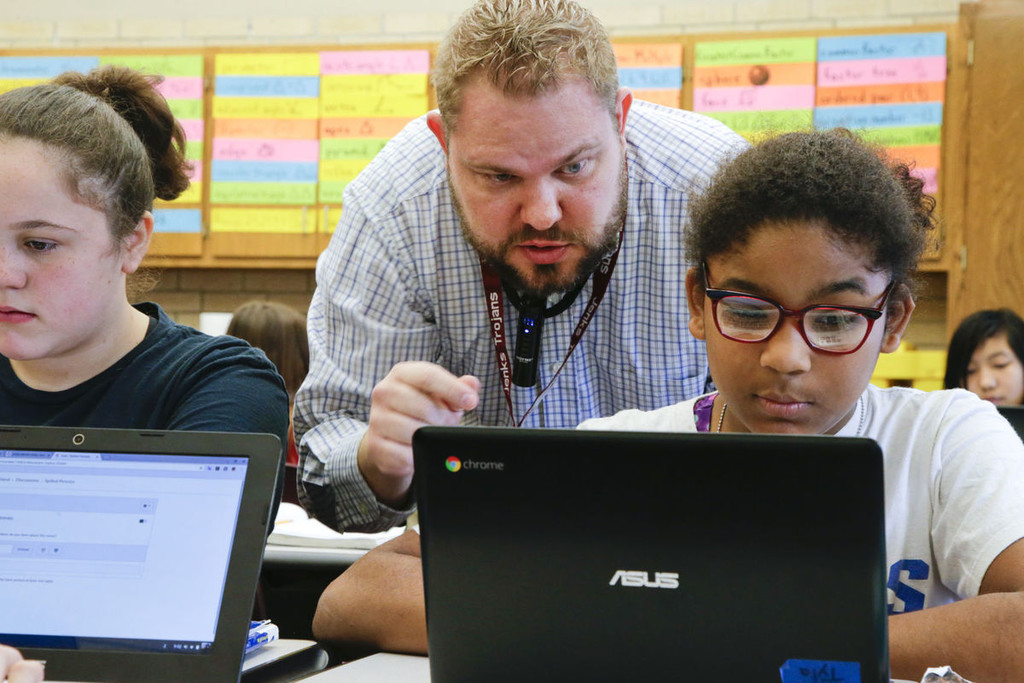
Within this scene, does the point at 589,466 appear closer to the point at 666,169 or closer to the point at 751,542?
the point at 751,542

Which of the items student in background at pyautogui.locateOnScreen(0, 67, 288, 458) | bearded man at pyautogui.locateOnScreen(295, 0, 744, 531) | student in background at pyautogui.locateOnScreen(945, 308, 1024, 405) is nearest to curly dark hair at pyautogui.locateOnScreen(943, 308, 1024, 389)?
student in background at pyautogui.locateOnScreen(945, 308, 1024, 405)

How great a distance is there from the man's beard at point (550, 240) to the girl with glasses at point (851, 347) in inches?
8.1

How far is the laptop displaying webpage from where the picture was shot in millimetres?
1003

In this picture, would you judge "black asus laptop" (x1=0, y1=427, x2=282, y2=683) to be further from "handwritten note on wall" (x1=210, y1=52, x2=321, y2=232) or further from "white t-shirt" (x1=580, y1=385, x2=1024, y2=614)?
"handwritten note on wall" (x1=210, y1=52, x2=321, y2=232)

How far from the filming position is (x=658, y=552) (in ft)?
2.58

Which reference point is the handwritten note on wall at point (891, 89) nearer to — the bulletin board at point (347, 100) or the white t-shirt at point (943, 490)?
the bulletin board at point (347, 100)

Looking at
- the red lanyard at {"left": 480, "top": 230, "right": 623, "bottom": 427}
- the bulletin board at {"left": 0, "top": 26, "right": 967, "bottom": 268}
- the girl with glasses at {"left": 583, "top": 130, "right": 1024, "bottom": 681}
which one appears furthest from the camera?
the bulletin board at {"left": 0, "top": 26, "right": 967, "bottom": 268}

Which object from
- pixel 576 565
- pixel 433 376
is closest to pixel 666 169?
pixel 433 376

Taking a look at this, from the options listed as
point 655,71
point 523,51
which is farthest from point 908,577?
point 655,71

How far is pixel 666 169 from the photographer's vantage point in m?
1.77

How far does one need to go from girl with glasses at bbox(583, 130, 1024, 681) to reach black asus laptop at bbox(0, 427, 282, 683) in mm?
566

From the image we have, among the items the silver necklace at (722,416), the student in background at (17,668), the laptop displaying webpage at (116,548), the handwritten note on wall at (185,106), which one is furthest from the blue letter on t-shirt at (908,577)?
the handwritten note on wall at (185,106)

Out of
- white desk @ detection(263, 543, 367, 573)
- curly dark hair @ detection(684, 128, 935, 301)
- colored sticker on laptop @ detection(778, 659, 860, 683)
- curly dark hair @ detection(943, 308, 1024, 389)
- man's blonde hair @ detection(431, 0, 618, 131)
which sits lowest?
white desk @ detection(263, 543, 367, 573)

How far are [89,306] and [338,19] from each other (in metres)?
2.91
